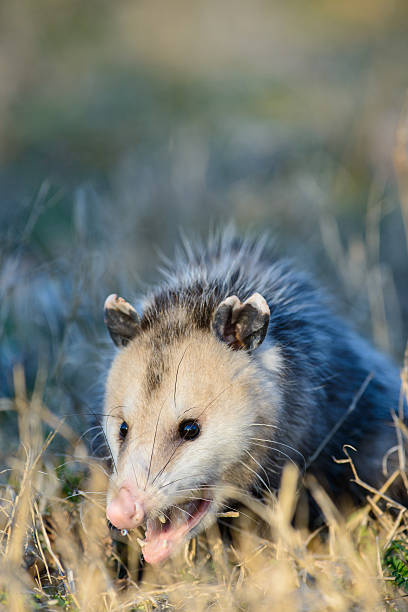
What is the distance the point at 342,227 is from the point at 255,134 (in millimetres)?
1722

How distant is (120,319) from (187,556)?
0.72 metres

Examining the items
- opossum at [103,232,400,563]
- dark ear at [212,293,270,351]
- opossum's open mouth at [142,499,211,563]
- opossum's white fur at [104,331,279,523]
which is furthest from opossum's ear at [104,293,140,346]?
opossum's open mouth at [142,499,211,563]

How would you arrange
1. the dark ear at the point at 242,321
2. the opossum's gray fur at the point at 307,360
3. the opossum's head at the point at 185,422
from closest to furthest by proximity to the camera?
the opossum's head at the point at 185,422
the dark ear at the point at 242,321
the opossum's gray fur at the point at 307,360

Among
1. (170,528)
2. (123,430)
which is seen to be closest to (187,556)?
(170,528)

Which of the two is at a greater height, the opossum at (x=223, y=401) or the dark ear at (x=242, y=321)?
the dark ear at (x=242, y=321)

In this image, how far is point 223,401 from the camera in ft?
6.20

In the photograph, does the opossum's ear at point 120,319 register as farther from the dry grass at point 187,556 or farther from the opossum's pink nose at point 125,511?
the opossum's pink nose at point 125,511

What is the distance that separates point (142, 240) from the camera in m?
4.44

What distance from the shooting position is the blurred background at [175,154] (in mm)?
3059

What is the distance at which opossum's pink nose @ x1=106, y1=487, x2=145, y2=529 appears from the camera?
1721 mm

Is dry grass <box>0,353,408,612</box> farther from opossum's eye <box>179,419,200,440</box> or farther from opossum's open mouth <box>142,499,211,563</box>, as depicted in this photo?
opossum's eye <box>179,419,200,440</box>

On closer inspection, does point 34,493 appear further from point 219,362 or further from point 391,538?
point 391,538

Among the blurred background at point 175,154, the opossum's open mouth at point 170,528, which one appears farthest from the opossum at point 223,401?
the blurred background at point 175,154

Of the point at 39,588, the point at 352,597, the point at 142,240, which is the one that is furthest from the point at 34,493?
the point at 142,240
